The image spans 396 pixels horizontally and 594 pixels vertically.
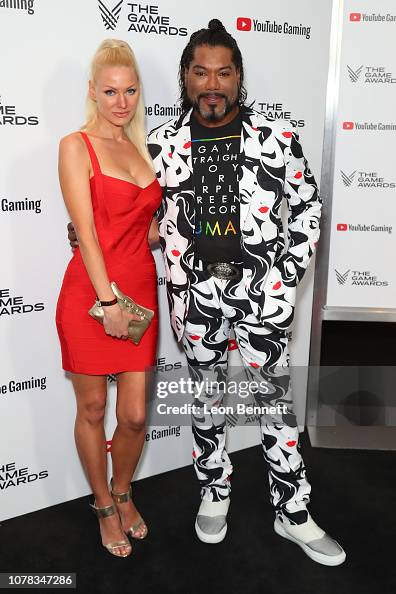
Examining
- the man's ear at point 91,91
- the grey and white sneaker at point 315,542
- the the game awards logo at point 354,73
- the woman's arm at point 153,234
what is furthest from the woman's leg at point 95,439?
the the game awards logo at point 354,73

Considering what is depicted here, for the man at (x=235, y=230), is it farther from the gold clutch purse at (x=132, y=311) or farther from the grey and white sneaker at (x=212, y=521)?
the grey and white sneaker at (x=212, y=521)

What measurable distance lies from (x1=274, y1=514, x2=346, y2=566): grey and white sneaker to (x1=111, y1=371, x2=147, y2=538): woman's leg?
26.0 inches

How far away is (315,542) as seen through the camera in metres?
2.69

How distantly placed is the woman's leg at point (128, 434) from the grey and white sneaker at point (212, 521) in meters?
0.25

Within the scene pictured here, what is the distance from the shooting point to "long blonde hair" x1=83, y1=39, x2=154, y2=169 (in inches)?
92.8

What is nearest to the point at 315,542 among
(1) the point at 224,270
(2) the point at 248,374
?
(2) the point at 248,374

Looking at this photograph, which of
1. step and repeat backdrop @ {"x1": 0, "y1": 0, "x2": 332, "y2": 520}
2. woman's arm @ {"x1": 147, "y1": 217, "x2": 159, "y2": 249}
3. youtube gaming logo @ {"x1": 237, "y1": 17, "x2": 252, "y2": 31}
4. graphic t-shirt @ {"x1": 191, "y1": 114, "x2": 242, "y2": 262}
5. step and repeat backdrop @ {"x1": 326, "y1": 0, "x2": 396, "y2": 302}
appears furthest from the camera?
step and repeat backdrop @ {"x1": 326, "y1": 0, "x2": 396, "y2": 302}

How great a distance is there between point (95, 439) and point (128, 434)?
140 millimetres

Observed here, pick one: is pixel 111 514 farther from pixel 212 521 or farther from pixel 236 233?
pixel 236 233

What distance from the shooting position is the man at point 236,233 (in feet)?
7.84

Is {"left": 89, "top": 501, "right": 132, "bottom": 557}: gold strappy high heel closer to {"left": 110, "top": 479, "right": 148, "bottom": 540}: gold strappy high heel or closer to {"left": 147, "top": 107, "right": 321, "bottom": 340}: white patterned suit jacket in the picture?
{"left": 110, "top": 479, "right": 148, "bottom": 540}: gold strappy high heel

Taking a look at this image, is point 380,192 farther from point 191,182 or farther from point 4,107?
point 4,107

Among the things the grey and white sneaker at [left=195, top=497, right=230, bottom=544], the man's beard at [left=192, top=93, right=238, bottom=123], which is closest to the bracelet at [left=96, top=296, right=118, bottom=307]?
the man's beard at [left=192, top=93, right=238, bottom=123]

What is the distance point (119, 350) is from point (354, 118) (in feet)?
5.74
